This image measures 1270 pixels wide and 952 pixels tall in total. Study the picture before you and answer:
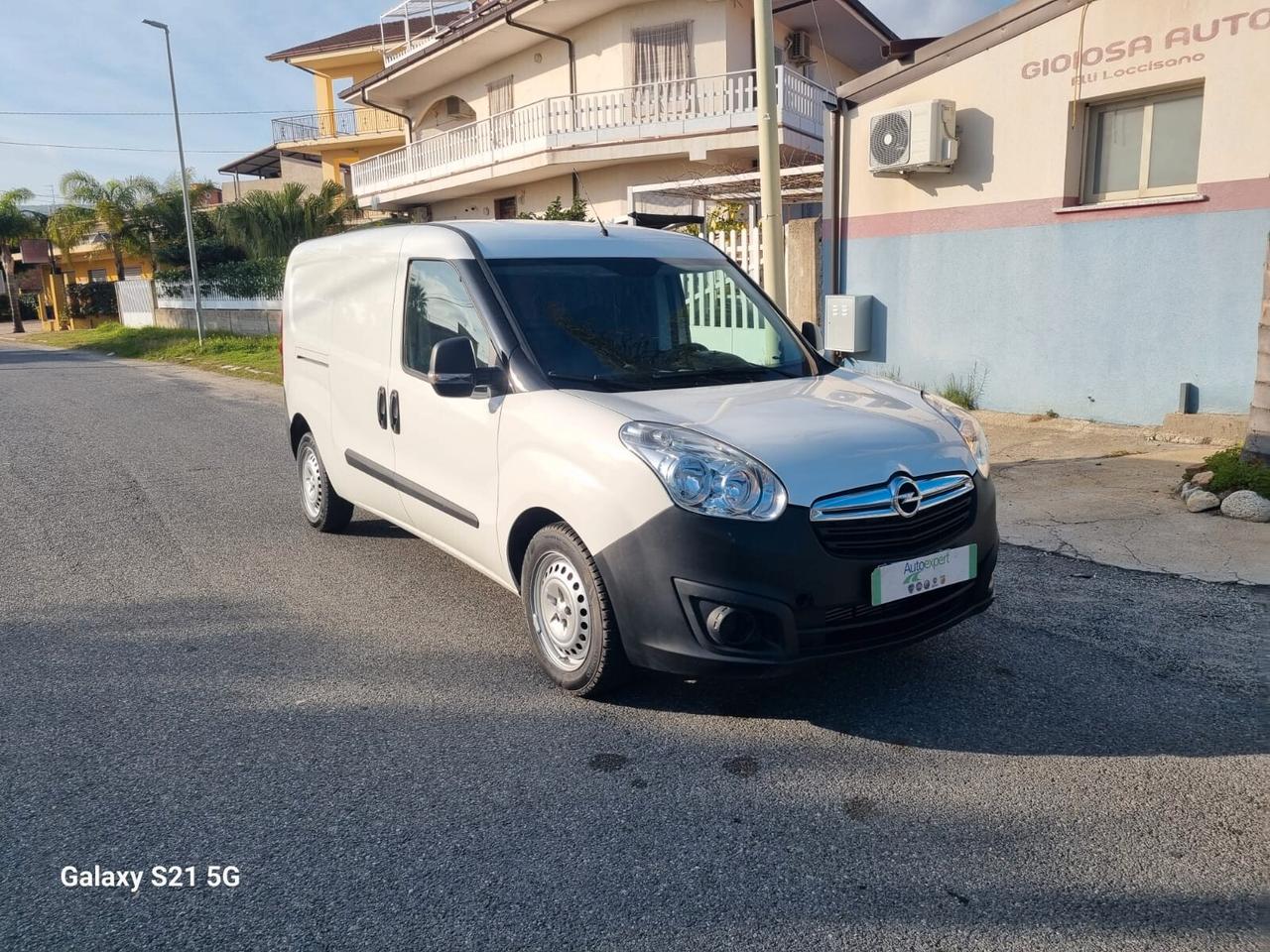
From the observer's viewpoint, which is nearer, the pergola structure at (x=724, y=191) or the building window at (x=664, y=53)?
the pergola structure at (x=724, y=191)

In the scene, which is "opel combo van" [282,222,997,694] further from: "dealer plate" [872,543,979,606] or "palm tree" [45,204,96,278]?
"palm tree" [45,204,96,278]

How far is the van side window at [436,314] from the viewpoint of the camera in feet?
15.0

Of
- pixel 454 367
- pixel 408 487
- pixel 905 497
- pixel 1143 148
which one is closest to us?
pixel 905 497

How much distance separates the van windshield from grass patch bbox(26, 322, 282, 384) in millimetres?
13354

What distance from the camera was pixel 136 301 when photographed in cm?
3809

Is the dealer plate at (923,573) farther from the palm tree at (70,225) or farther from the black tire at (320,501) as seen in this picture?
the palm tree at (70,225)

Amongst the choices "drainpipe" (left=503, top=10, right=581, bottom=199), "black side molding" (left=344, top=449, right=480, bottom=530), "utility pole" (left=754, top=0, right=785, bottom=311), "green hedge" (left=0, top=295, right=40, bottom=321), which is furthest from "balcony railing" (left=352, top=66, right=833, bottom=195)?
"green hedge" (left=0, top=295, right=40, bottom=321)

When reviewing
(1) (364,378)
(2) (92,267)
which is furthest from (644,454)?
(2) (92,267)

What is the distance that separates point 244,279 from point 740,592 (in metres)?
29.3

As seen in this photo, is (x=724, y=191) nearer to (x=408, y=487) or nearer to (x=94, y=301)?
(x=408, y=487)

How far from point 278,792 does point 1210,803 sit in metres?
3.01

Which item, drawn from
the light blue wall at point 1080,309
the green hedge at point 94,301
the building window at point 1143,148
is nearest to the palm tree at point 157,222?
the green hedge at point 94,301

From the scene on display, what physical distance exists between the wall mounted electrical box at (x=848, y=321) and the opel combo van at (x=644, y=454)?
5632mm

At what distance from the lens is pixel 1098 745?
356 cm
